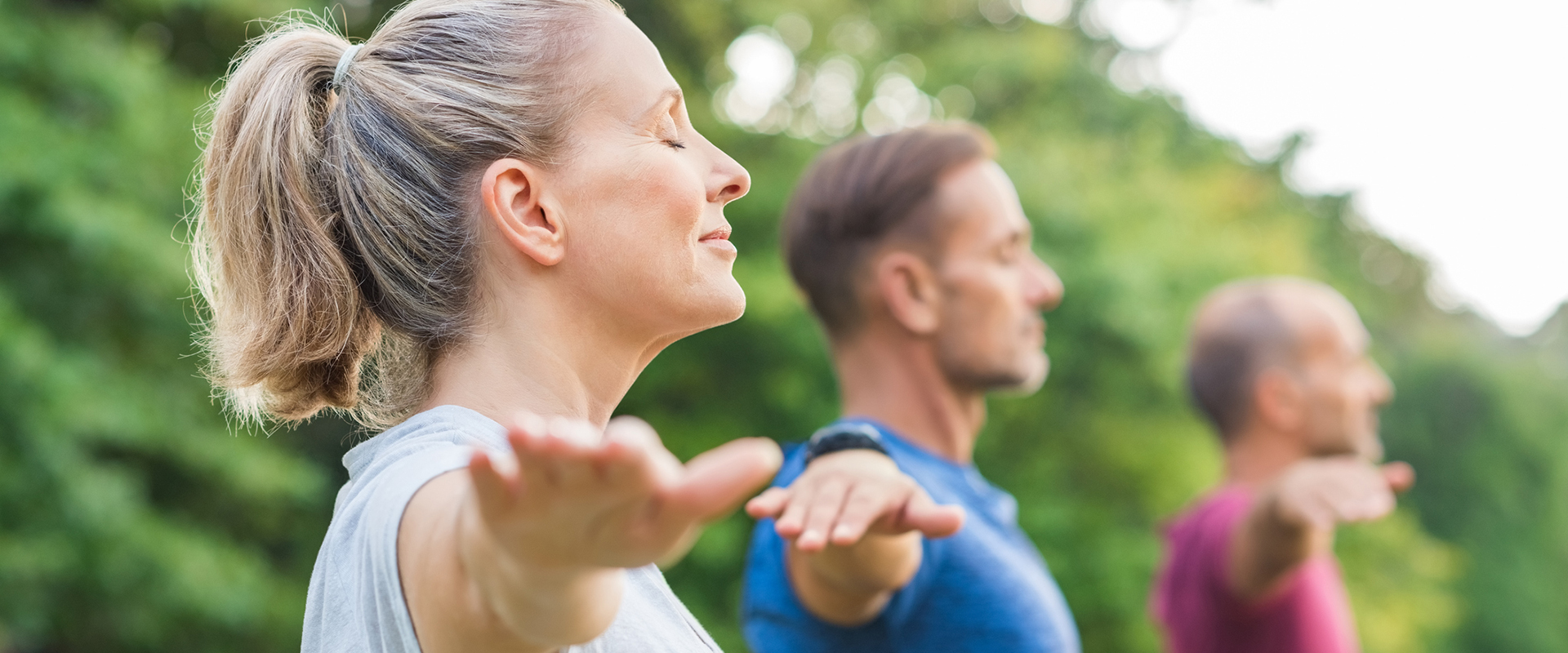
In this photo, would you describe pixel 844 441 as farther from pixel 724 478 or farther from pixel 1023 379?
pixel 724 478

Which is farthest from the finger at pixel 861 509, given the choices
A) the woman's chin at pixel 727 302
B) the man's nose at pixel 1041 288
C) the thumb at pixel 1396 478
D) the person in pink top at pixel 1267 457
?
the person in pink top at pixel 1267 457

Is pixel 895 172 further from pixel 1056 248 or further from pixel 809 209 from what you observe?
pixel 1056 248

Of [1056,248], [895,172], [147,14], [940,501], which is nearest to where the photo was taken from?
[940,501]

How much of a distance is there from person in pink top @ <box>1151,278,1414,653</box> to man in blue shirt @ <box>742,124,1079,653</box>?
854 mm

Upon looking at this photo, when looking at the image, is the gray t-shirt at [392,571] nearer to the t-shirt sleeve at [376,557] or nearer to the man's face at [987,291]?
the t-shirt sleeve at [376,557]

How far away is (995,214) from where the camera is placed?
8.95 feet

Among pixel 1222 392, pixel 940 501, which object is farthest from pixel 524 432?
pixel 1222 392

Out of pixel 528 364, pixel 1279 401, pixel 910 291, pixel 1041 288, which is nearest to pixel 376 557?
pixel 528 364

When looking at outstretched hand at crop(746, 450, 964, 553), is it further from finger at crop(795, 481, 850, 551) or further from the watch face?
the watch face

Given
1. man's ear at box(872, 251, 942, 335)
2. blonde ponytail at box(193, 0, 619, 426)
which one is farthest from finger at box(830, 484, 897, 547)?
man's ear at box(872, 251, 942, 335)

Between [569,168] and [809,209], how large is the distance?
1.41m

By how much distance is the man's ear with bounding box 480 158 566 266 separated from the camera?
4.52 feet

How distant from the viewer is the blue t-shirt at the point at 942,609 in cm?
227

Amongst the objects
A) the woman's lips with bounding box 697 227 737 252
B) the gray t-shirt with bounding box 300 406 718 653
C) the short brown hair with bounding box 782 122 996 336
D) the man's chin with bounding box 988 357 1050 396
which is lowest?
the man's chin with bounding box 988 357 1050 396
